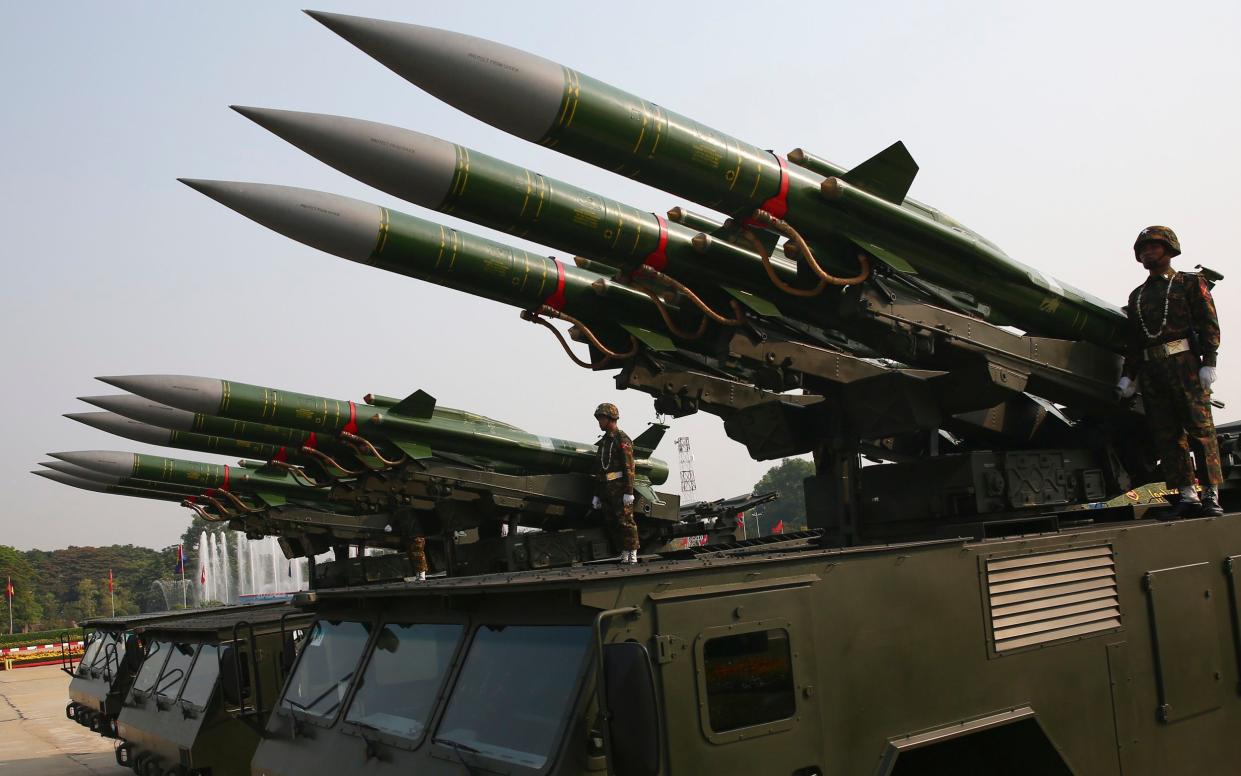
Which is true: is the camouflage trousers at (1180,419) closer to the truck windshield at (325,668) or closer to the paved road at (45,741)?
the truck windshield at (325,668)

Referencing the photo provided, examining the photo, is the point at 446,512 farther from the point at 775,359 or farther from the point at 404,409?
the point at 775,359

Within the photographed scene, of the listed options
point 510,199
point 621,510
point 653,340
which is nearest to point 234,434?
point 621,510

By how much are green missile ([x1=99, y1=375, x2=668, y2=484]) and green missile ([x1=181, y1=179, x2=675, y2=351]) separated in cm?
440

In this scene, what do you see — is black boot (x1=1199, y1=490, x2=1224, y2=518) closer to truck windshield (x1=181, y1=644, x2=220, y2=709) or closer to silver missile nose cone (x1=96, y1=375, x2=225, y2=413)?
truck windshield (x1=181, y1=644, x2=220, y2=709)

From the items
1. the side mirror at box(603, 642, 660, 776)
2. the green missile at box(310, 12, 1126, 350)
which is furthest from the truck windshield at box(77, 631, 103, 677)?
the side mirror at box(603, 642, 660, 776)

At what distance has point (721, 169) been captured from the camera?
683cm

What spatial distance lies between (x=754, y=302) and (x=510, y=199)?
1.83m

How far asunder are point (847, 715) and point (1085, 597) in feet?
4.42

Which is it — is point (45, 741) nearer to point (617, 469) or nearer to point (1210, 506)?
point (617, 469)

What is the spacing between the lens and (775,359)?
7.04 meters

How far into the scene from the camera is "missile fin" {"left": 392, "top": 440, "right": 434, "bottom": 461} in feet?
43.1

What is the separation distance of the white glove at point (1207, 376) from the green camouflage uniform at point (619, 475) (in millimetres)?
5111

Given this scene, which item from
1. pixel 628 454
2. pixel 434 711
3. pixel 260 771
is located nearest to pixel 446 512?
pixel 628 454

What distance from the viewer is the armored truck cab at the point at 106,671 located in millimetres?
9320
